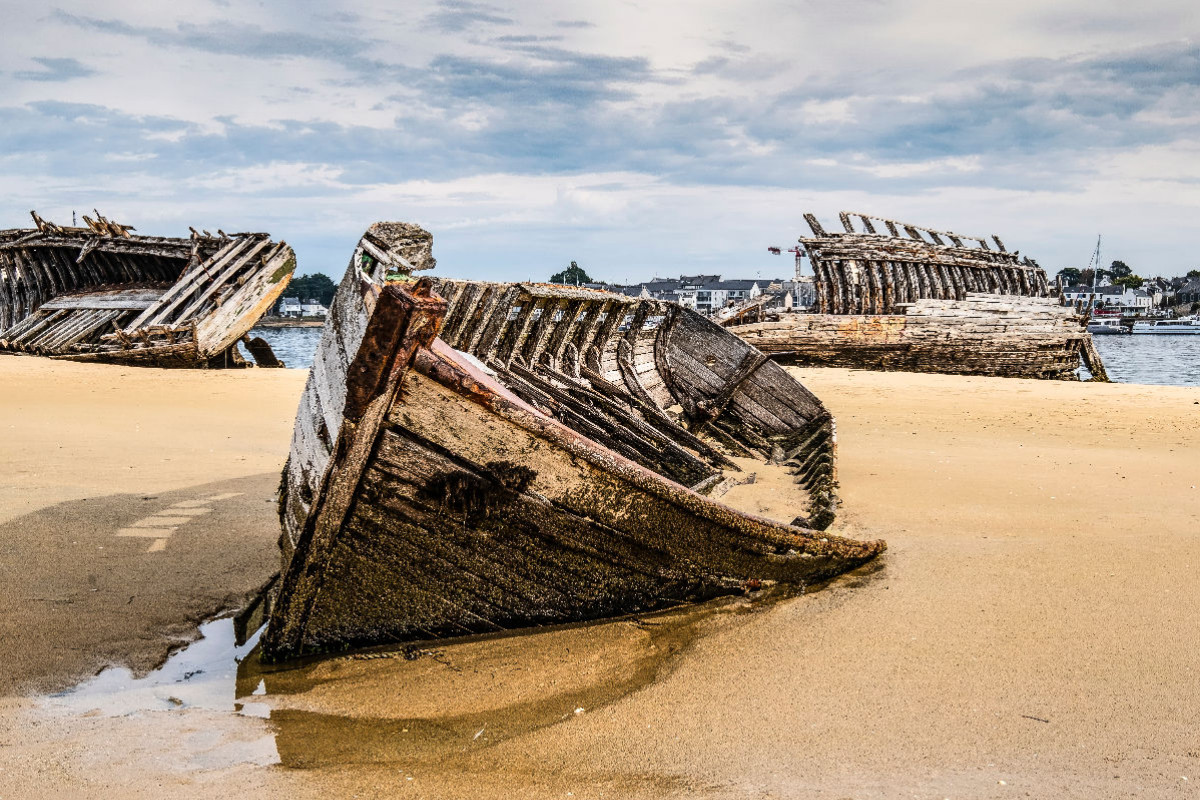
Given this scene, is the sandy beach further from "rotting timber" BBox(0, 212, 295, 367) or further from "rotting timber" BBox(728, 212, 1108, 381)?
"rotting timber" BBox(728, 212, 1108, 381)

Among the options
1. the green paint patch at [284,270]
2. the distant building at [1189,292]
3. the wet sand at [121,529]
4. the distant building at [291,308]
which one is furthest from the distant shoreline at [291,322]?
the distant building at [1189,292]

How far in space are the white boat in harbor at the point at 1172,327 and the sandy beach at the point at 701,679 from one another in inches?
3094

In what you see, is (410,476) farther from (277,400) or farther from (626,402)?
(277,400)

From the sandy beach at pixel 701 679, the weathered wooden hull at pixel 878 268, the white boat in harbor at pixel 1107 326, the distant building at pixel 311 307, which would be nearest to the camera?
the sandy beach at pixel 701 679

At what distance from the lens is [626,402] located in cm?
716

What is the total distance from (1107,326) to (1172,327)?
16.2ft

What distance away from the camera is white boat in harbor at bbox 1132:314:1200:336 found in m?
72.8

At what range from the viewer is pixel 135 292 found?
17250mm

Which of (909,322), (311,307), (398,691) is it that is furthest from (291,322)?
(398,691)

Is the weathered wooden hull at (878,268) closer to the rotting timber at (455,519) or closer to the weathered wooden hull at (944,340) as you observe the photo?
the weathered wooden hull at (944,340)

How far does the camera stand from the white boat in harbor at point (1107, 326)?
255 feet

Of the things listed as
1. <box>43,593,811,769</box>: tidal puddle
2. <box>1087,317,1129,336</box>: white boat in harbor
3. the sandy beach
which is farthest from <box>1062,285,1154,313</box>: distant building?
<box>43,593,811,769</box>: tidal puddle

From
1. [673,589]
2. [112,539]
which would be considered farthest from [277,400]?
[673,589]

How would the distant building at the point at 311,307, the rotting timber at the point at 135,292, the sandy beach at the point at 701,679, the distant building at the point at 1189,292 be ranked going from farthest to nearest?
the distant building at the point at 311,307 < the distant building at the point at 1189,292 < the rotting timber at the point at 135,292 < the sandy beach at the point at 701,679
